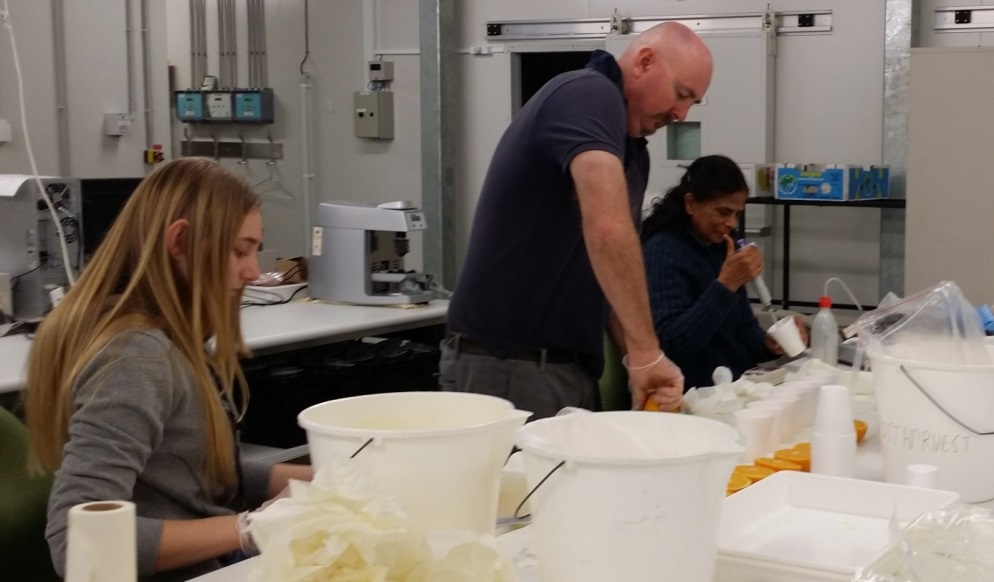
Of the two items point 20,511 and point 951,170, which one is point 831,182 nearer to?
point 951,170

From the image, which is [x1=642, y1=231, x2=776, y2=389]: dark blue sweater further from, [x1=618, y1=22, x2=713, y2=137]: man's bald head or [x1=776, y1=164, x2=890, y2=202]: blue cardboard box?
[x1=776, y1=164, x2=890, y2=202]: blue cardboard box

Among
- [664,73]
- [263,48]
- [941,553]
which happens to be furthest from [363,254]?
[263,48]

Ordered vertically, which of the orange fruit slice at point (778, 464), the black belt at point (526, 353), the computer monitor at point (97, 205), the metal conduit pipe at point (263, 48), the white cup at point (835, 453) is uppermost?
the metal conduit pipe at point (263, 48)

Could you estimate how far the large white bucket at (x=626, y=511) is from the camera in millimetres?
990

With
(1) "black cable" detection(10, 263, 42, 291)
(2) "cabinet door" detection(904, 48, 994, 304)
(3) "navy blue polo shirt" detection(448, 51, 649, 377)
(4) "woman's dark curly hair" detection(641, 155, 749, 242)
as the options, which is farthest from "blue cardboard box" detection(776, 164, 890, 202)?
(1) "black cable" detection(10, 263, 42, 291)

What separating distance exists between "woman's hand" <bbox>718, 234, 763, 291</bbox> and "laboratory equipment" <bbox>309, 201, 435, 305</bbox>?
1.33m

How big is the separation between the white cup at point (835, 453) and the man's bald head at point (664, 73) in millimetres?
1028

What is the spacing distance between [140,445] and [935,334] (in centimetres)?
116

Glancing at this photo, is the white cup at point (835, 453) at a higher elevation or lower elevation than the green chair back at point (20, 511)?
higher

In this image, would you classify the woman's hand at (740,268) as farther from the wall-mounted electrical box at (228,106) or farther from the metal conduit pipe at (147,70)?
the wall-mounted electrical box at (228,106)

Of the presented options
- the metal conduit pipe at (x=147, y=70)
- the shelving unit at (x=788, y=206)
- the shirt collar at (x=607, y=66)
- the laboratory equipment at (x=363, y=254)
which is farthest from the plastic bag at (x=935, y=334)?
the metal conduit pipe at (x=147, y=70)

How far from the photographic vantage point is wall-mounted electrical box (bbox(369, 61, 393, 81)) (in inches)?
249

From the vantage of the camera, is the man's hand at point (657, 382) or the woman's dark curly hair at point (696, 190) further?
the woman's dark curly hair at point (696, 190)

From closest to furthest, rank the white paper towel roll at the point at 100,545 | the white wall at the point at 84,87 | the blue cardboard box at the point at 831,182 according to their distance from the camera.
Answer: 1. the white paper towel roll at the point at 100,545
2. the blue cardboard box at the point at 831,182
3. the white wall at the point at 84,87
